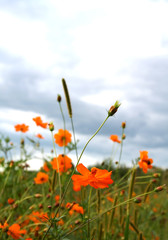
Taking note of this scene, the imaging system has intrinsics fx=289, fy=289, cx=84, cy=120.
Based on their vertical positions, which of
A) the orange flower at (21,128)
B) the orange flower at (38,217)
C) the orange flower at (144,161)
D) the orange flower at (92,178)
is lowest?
the orange flower at (38,217)

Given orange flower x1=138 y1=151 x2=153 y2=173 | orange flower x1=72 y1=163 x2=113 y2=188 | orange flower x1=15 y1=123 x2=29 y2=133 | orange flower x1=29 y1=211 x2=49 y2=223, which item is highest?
orange flower x1=15 y1=123 x2=29 y2=133

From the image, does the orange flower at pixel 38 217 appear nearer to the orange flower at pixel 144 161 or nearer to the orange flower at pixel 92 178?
the orange flower at pixel 92 178

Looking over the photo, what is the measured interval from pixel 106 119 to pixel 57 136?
1231mm

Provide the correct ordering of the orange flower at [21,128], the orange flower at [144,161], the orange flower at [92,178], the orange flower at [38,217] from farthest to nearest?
1. the orange flower at [21,128]
2. the orange flower at [144,161]
3. the orange flower at [38,217]
4. the orange flower at [92,178]

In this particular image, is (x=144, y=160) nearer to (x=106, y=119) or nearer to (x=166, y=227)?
(x=106, y=119)

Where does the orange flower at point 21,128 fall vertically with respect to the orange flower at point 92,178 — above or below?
above

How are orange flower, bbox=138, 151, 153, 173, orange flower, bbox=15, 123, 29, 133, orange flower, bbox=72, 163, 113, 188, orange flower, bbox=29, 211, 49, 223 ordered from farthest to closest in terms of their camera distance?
orange flower, bbox=15, 123, 29, 133
orange flower, bbox=138, 151, 153, 173
orange flower, bbox=29, 211, 49, 223
orange flower, bbox=72, 163, 113, 188

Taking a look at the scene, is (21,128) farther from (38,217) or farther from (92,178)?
(92,178)

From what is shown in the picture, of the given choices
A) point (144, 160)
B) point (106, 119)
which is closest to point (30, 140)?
point (144, 160)

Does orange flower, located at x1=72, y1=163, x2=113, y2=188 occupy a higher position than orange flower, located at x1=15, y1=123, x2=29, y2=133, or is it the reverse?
orange flower, located at x1=15, y1=123, x2=29, y2=133

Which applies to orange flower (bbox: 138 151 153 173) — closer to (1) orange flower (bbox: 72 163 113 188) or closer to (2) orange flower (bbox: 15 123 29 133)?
(1) orange flower (bbox: 72 163 113 188)

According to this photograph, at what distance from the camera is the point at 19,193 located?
257 cm

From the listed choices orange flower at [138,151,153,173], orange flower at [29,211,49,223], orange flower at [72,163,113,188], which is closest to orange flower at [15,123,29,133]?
orange flower at [29,211,49,223]

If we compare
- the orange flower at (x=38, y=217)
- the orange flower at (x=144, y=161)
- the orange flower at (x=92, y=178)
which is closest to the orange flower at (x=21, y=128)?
the orange flower at (x=38, y=217)
